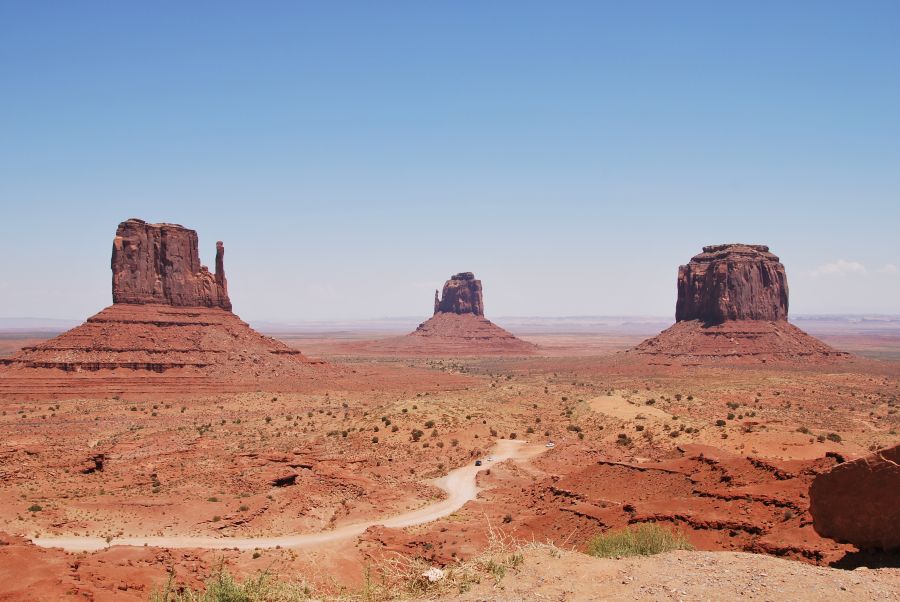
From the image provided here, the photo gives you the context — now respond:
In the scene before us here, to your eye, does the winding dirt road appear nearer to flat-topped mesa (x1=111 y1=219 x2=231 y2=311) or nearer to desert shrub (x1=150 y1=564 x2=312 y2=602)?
desert shrub (x1=150 y1=564 x2=312 y2=602)

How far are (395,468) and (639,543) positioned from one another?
22.4 metres

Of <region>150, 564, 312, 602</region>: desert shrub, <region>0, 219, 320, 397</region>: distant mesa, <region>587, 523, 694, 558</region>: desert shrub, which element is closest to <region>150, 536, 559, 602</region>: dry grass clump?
<region>150, 564, 312, 602</region>: desert shrub

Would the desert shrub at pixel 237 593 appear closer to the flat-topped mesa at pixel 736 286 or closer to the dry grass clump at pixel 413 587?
the dry grass clump at pixel 413 587

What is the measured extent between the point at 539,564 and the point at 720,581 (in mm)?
3316

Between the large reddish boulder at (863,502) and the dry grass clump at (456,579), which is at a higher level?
the large reddish boulder at (863,502)

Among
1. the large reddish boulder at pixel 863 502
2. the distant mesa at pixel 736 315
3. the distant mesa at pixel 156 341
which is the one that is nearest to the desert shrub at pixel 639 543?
the large reddish boulder at pixel 863 502

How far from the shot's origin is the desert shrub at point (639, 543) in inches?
630

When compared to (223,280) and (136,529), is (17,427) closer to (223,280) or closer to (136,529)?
(136,529)

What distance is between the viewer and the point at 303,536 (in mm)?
25531

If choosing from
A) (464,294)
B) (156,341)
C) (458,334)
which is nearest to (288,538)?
(156,341)

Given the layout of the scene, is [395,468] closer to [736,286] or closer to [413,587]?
[413,587]

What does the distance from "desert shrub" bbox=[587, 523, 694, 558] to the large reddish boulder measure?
11.7 ft

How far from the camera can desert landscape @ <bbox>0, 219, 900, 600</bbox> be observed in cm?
1331

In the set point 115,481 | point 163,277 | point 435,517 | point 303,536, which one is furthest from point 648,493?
point 163,277
